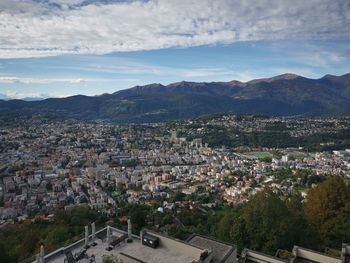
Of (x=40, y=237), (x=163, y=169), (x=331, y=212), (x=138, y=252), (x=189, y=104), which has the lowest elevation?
(x=163, y=169)

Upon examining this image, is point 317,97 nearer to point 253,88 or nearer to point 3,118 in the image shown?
point 253,88

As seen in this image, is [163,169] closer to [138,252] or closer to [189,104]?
[138,252]

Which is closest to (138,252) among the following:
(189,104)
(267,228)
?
(267,228)

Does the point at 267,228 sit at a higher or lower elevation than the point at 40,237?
higher

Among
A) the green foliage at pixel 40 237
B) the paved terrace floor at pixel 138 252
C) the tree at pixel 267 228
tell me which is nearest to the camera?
the paved terrace floor at pixel 138 252

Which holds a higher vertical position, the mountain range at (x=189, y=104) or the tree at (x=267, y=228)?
the mountain range at (x=189, y=104)

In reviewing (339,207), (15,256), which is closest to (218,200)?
(339,207)

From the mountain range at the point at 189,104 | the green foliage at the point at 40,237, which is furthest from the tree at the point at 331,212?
the mountain range at the point at 189,104

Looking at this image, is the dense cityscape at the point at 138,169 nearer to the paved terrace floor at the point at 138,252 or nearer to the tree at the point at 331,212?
the tree at the point at 331,212
